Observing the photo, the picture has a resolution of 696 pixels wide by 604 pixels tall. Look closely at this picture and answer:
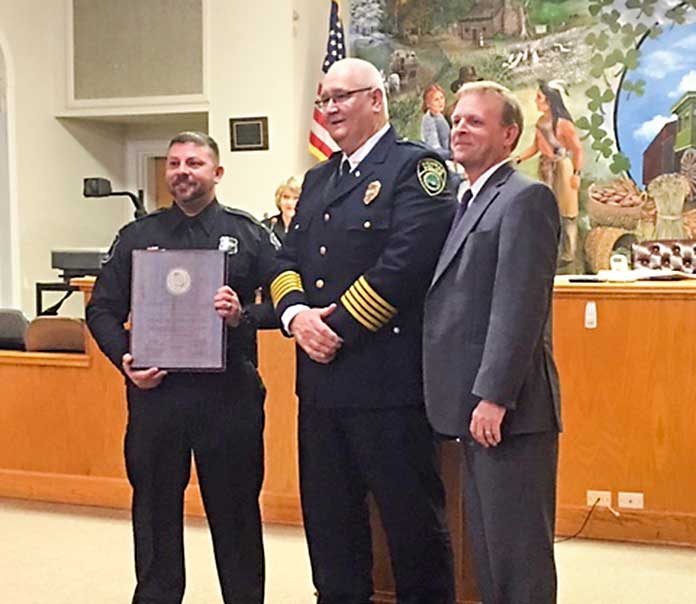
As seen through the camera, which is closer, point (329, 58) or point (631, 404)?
point (631, 404)

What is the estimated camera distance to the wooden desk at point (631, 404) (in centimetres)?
416

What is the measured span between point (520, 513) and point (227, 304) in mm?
940

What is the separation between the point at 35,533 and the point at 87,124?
16.0 ft

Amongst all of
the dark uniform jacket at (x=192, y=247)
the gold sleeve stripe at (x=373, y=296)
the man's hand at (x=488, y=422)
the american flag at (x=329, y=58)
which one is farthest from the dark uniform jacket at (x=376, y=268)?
the american flag at (x=329, y=58)

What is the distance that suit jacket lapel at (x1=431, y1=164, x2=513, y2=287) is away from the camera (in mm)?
2451

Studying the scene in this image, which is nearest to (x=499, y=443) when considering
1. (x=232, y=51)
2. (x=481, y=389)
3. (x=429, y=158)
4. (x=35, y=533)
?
(x=481, y=389)

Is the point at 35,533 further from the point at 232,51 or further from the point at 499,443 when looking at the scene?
the point at 232,51

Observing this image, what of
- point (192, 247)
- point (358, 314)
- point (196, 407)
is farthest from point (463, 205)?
point (196, 407)

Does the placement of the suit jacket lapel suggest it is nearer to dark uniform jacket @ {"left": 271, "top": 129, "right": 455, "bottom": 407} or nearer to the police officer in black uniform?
dark uniform jacket @ {"left": 271, "top": 129, "right": 455, "bottom": 407}

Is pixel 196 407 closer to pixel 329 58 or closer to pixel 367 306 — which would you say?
pixel 367 306

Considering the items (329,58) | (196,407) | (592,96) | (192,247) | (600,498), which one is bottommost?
(600,498)

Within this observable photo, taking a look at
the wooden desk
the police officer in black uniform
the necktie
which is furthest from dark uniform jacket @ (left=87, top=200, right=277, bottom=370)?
the wooden desk

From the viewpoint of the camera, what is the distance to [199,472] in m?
2.99

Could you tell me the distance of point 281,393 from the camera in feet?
14.9
